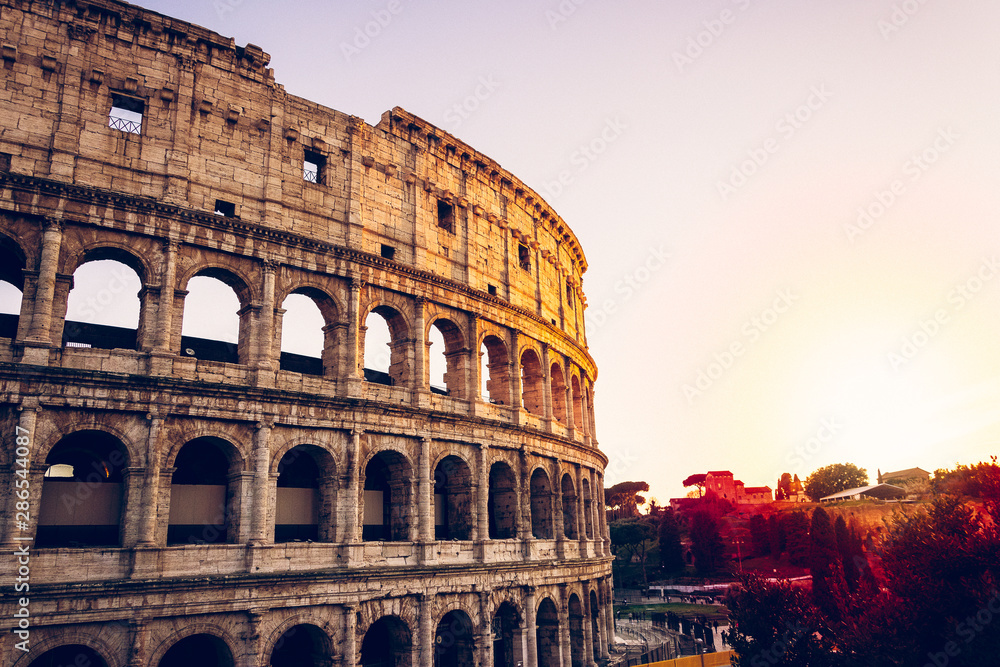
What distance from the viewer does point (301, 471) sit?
2106cm

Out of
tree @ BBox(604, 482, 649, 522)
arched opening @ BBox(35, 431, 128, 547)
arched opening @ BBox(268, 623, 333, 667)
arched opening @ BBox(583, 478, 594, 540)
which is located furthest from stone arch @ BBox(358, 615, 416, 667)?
tree @ BBox(604, 482, 649, 522)

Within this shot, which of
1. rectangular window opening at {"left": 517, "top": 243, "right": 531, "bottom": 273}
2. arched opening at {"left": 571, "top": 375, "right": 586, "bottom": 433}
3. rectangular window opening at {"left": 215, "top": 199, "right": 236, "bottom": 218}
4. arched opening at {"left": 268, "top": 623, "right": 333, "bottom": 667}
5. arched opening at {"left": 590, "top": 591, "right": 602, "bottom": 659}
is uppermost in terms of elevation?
rectangular window opening at {"left": 517, "top": 243, "right": 531, "bottom": 273}

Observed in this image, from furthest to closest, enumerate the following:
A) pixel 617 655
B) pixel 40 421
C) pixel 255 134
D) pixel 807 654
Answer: pixel 617 655 < pixel 255 134 < pixel 807 654 < pixel 40 421

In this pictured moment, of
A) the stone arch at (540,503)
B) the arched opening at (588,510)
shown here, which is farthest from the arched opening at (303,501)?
the arched opening at (588,510)

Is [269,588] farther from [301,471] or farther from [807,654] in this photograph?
[807,654]

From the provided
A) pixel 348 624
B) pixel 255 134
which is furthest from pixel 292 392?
pixel 255 134

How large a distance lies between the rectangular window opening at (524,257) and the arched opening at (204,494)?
1555 cm

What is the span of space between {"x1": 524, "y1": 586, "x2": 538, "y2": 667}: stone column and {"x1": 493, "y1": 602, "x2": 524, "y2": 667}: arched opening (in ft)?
0.87

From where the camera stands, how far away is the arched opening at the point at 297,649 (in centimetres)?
1930

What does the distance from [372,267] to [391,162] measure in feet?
14.9

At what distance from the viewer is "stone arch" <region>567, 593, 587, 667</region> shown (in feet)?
91.1

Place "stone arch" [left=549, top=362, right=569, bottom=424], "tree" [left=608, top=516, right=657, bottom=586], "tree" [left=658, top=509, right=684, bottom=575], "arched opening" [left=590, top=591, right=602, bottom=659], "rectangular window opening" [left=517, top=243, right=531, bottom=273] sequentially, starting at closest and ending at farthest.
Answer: "arched opening" [left=590, top=591, right=602, bottom=659] < "rectangular window opening" [left=517, top=243, right=531, bottom=273] < "stone arch" [left=549, top=362, right=569, bottom=424] < "tree" [left=658, top=509, right=684, bottom=575] < "tree" [left=608, top=516, right=657, bottom=586]

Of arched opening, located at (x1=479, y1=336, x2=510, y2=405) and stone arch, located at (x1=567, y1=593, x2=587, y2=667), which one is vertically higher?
arched opening, located at (x1=479, y1=336, x2=510, y2=405)

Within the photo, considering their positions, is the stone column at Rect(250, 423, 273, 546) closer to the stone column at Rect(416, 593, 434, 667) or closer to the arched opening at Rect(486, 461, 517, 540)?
the stone column at Rect(416, 593, 434, 667)
